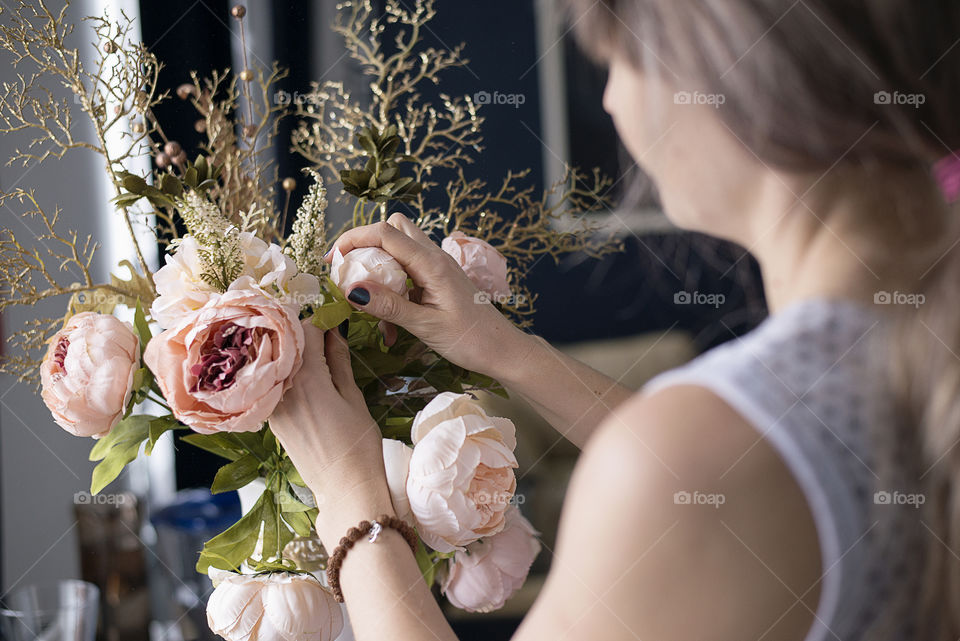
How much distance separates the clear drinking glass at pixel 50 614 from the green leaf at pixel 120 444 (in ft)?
0.71

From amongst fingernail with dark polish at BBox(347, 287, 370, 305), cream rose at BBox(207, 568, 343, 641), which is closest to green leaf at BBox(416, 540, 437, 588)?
cream rose at BBox(207, 568, 343, 641)

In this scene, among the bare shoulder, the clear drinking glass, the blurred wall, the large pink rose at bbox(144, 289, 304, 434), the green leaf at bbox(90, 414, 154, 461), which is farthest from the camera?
the blurred wall

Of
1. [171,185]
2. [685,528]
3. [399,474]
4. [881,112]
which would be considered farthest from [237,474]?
[881,112]

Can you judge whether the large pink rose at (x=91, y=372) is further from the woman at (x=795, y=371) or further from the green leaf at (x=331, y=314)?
the woman at (x=795, y=371)

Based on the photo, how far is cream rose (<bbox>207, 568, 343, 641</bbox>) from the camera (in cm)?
60

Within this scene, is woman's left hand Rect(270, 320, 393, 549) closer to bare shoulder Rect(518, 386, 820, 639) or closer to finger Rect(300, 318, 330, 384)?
finger Rect(300, 318, 330, 384)

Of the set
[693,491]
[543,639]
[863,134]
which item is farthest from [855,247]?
[543,639]

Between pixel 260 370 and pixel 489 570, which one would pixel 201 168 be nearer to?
pixel 260 370

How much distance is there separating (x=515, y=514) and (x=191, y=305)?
326mm

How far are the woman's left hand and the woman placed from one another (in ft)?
0.58

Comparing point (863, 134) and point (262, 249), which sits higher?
point (863, 134)

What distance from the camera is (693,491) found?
Result: 1.33 ft

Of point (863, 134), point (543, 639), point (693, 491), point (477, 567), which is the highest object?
point (863, 134)

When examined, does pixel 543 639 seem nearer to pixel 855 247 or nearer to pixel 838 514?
pixel 838 514
